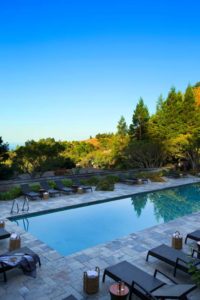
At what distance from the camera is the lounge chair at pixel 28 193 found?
12736 millimetres

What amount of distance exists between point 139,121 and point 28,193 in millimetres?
23138

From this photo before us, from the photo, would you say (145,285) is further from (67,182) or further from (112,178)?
(112,178)

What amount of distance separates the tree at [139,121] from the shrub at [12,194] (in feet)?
Answer: 71.5

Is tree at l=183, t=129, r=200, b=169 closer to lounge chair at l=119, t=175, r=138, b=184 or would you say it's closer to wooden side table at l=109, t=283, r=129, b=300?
lounge chair at l=119, t=175, r=138, b=184

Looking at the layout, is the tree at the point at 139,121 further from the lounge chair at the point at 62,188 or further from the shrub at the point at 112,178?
the lounge chair at the point at 62,188

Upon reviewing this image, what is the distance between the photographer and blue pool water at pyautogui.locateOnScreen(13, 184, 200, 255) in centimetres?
877

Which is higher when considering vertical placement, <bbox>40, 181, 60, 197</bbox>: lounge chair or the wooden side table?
<bbox>40, 181, 60, 197</bbox>: lounge chair

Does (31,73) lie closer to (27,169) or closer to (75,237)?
(27,169)

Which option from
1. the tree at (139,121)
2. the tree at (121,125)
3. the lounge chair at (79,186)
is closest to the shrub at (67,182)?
the lounge chair at (79,186)

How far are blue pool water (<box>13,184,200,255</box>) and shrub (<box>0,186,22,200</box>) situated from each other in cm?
308

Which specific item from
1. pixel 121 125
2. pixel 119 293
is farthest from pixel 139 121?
pixel 119 293

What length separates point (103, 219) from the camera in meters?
11.1

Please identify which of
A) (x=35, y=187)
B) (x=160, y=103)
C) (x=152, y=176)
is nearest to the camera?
(x=35, y=187)

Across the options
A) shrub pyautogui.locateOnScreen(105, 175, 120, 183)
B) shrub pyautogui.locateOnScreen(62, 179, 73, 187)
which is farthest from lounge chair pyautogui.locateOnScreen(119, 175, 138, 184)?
shrub pyautogui.locateOnScreen(62, 179, 73, 187)
